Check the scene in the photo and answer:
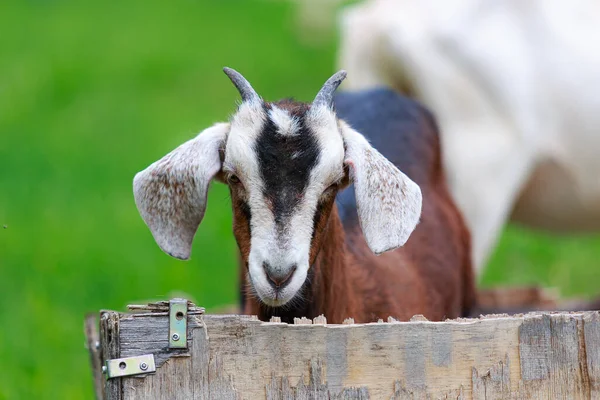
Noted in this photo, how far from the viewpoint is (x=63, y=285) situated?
6215 millimetres

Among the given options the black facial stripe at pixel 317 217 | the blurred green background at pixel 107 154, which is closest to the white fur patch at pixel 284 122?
the black facial stripe at pixel 317 217

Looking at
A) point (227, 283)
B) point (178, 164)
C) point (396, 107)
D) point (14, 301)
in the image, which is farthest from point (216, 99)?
point (178, 164)

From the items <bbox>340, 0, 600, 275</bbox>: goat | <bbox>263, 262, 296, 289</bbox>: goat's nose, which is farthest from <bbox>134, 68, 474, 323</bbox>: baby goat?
<bbox>340, 0, 600, 275</bbox>: goat

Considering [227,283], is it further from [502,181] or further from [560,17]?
[560,17]

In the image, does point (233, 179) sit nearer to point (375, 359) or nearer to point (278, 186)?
point (278, 186)

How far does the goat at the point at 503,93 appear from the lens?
5.25 m

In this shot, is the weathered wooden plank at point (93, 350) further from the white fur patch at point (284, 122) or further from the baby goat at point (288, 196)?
the white fur patch at point (284, 122)

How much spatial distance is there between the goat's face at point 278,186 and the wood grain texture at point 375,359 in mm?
344

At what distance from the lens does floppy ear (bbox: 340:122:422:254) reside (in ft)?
9.91

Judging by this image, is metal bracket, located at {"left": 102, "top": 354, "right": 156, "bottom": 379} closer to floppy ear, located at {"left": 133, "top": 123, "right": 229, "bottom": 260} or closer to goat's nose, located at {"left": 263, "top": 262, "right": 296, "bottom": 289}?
goat's nose, located at {"left": 263, "top": 262, "right": 296, "bottom": 289}

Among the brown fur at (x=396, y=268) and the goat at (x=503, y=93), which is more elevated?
the goat at (x=503, y=93)

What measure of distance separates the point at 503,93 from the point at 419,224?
121 centimetres

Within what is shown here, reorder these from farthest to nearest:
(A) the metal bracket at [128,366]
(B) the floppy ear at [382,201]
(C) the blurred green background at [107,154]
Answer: (C) the blurred green background at [107,154]
(B) the floppy ear at [382,201]
(A) the metal bracket at [128,366]

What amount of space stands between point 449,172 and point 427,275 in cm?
103
